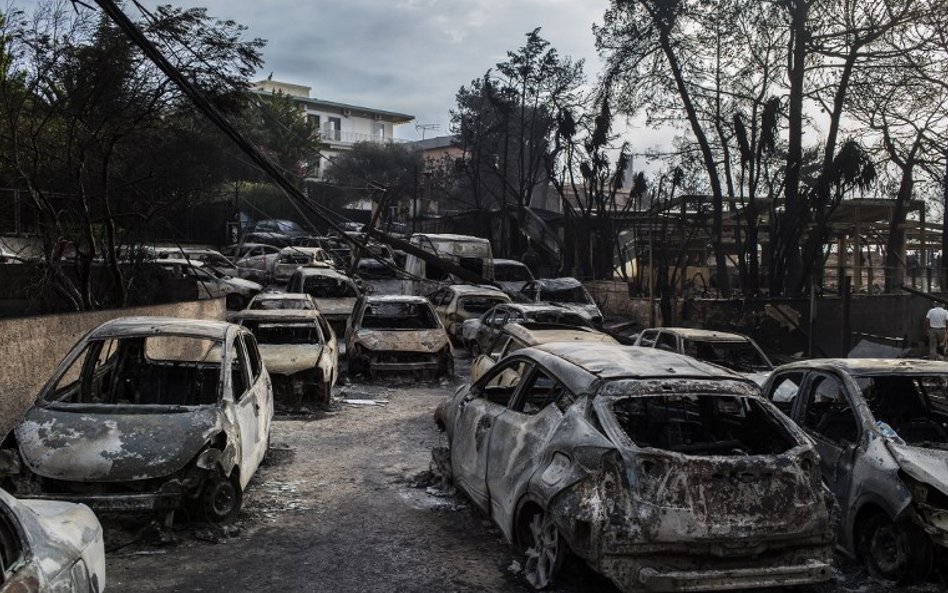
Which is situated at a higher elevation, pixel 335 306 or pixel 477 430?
pixel 335 306

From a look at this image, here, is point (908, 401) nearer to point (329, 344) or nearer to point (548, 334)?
point (548, 334)

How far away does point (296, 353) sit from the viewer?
38.0 ft

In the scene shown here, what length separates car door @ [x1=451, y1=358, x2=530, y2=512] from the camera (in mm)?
6250

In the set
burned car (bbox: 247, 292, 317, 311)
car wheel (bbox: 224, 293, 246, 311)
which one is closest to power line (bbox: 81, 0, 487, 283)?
burned car (bbox: 247, 292, 317, 311)

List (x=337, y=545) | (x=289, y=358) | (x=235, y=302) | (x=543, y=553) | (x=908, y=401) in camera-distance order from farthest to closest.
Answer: (x=235, y=302) → (x=289, y=358) → (x=908, y=401) → (x=337, y=545) → (x=543, y=553)

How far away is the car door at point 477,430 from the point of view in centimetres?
625

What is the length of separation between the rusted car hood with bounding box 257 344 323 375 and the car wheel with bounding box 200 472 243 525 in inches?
188

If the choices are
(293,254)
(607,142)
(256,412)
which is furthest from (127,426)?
(607,142)

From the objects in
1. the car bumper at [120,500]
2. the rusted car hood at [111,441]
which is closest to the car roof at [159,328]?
the rusted car hood at [111,441]

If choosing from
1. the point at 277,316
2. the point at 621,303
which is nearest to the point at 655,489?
the point at 277,316

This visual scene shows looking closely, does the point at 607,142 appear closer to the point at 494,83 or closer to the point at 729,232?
the point at 729,232

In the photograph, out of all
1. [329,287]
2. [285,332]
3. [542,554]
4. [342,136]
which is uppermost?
[342,136]

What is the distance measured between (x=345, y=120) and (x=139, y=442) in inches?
3300

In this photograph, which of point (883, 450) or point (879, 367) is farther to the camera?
point (879, 367)
